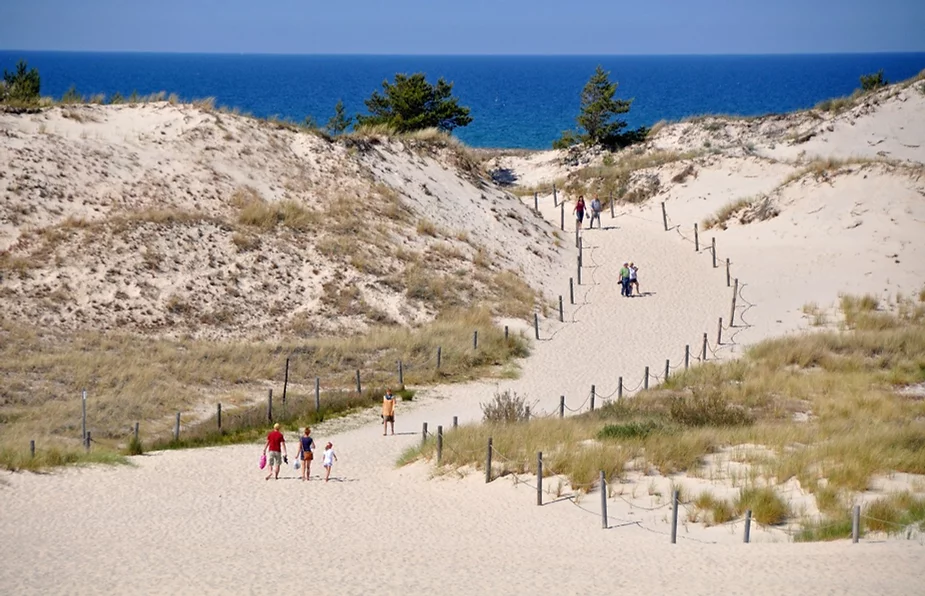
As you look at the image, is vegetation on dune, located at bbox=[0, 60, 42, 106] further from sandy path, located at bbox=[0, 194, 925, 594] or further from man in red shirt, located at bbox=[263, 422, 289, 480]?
man in red shirt, located at bbox=[263, 422, 289, 480]

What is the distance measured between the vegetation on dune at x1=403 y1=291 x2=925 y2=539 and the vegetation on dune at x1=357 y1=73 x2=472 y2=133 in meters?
32.3

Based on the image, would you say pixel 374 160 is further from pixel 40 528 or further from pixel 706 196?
pixel 40 528

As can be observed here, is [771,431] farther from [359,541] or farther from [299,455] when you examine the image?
[299,455]

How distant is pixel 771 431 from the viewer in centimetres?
2283

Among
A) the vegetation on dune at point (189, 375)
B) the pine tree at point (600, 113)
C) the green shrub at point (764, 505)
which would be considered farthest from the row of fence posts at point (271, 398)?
the pine tree at point (600, 113)

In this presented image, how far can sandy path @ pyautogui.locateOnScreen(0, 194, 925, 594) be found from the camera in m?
15.9

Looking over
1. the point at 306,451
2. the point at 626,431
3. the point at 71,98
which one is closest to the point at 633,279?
the point at 626,431

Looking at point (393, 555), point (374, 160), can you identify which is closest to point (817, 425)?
point (393, 555)

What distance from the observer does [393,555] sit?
17578mm

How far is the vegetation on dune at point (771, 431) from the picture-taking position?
19078 mm

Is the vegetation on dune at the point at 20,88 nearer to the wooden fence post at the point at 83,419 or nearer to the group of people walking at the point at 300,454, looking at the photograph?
the wooden fence post at the point at 83,419

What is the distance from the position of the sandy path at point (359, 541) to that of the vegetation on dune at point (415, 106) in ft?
119

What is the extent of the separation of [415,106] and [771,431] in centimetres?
4178

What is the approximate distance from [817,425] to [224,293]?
1862cm
